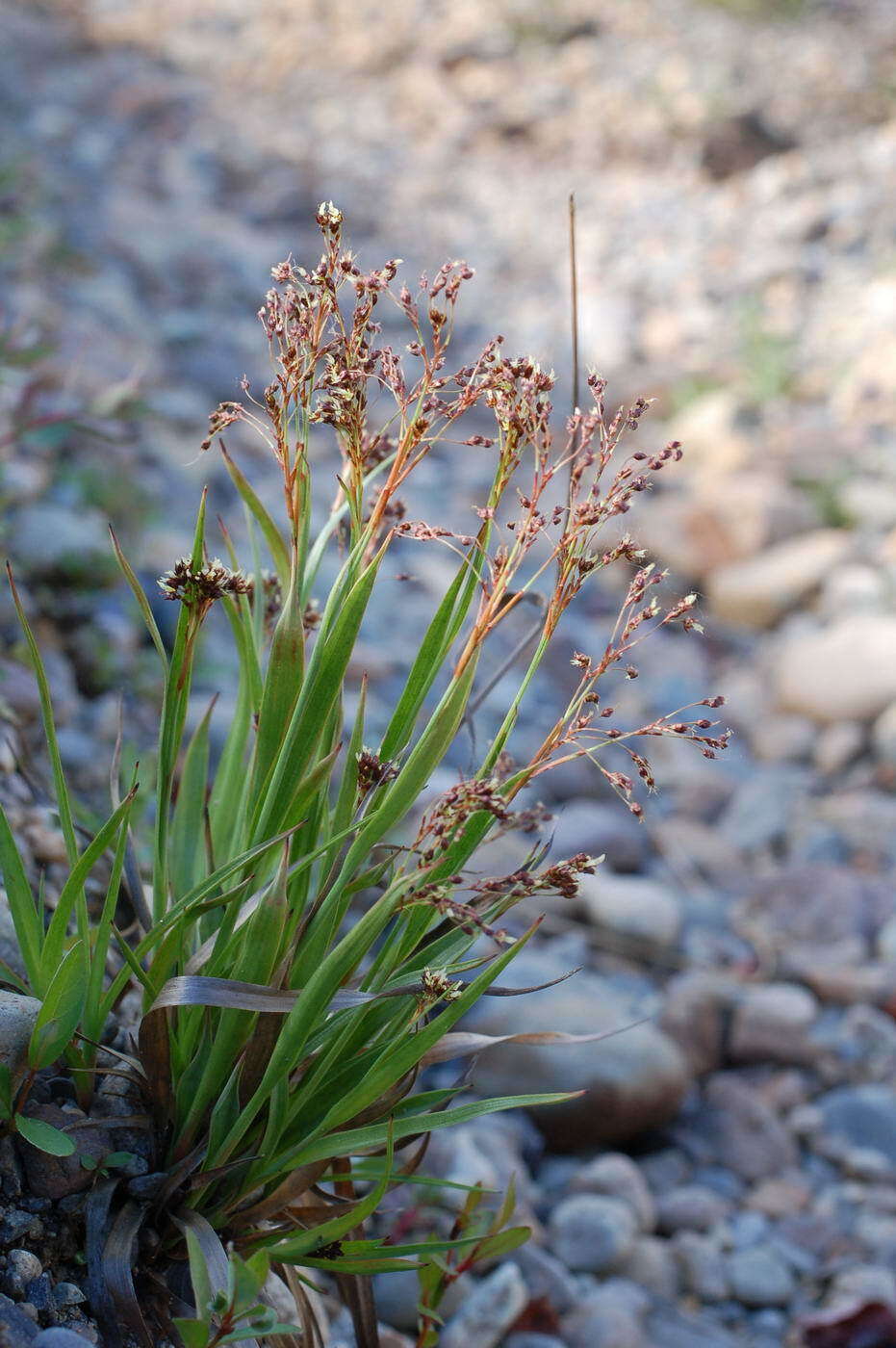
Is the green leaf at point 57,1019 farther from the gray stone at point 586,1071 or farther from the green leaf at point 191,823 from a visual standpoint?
the gray stone at point 586,1071

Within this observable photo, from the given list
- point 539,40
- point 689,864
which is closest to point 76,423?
point 689,864

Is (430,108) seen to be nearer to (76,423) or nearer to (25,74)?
(25,74)

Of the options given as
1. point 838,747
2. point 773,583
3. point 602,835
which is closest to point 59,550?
point 602,835

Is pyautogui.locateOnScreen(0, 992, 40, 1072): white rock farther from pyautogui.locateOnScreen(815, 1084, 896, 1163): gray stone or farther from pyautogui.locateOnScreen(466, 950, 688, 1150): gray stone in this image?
pyautogui.locateOnScreen(815, 1084, 896, 1163): gray stone

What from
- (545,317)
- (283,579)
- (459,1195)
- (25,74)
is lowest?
(459,1195)

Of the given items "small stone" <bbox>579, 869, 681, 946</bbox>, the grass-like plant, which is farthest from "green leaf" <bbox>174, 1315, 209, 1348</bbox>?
"small stone" <bbox>579, 869, 681, 946</bbox>

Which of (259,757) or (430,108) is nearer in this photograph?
(259,757)

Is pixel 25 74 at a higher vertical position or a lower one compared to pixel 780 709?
higher
